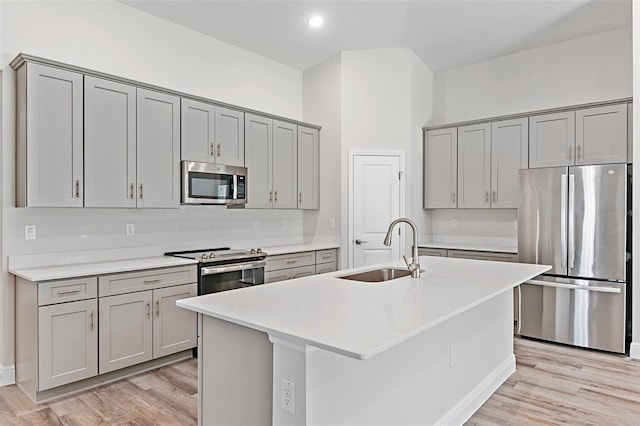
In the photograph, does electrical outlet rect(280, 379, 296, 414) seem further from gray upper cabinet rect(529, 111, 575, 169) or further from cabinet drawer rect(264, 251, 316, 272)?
gray upper cabinet rect(529, 111, 575, 169)

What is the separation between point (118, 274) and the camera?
10.3 ft

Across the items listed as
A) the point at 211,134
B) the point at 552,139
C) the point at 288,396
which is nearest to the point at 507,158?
the point at 552,139

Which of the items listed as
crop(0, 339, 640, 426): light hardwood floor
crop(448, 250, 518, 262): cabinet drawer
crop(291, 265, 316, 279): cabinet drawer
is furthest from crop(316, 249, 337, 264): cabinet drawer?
crop(0, 339, 640, 426): light hardwood floor

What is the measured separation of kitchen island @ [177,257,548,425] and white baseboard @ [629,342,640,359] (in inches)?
71.6

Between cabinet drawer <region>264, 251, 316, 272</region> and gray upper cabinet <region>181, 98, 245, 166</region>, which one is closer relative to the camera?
gray upper cabinet <region>181, 98, 245, 166</region>

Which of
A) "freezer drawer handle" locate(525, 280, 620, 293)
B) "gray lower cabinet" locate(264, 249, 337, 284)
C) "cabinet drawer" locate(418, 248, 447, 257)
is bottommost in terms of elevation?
"freezer drawer handle" locate(525, 280, 620, 293)

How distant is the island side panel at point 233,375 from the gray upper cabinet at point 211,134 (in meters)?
2.32

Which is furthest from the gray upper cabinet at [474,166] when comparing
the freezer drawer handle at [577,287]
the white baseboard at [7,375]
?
the white baseboard at [7,375]

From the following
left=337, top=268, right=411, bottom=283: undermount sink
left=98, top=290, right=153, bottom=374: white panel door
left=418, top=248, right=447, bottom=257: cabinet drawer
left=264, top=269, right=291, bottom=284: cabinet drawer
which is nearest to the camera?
left=337, top=268, right=411, bottom=283: undermount sink

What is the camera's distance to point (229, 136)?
14.1 ft

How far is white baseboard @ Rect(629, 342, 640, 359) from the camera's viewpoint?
3.66m

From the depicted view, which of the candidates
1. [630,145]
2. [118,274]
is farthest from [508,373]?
[118,274]

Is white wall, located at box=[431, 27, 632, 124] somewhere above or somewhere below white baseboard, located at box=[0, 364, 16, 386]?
above

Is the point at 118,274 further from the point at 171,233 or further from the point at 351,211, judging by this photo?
the point at 351,211
